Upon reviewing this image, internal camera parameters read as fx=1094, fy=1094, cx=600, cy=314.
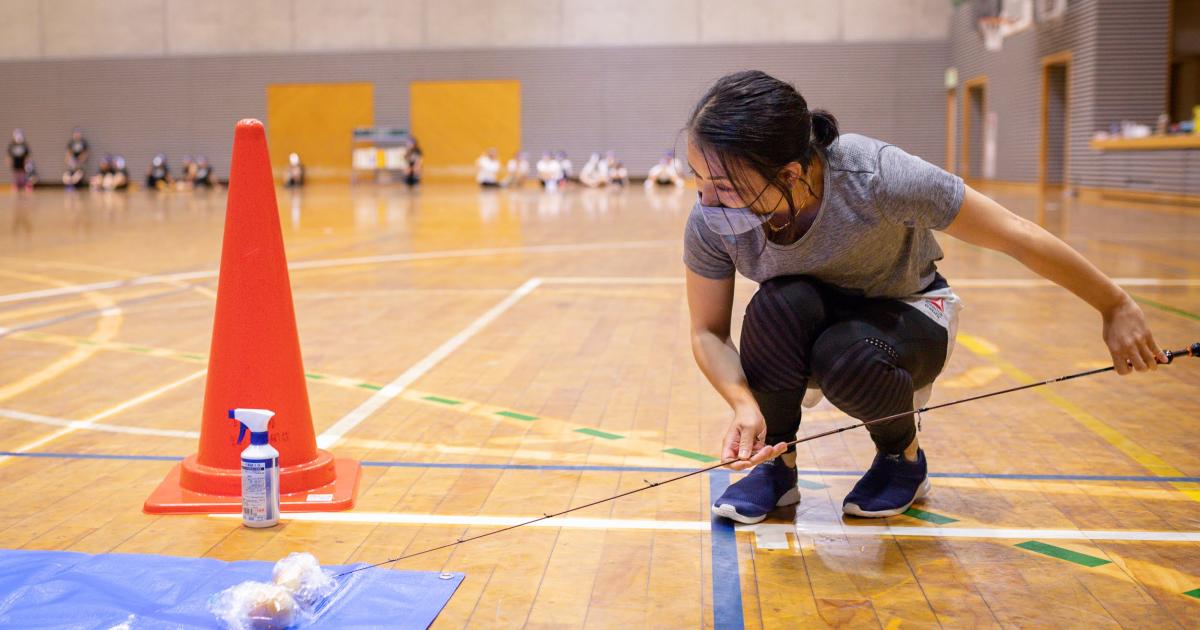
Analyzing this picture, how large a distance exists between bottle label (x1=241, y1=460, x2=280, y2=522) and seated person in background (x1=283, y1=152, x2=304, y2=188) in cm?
2376

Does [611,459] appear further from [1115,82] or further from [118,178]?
[118,178]

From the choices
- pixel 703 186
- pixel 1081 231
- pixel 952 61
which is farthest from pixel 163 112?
pixel 703 186

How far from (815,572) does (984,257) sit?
6591 mm

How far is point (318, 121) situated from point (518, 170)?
16.4 ft

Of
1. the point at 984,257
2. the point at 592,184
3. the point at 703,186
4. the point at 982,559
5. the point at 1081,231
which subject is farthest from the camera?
the point at 592,184

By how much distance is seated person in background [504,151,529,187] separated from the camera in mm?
25047

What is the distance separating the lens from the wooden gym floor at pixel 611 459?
76.5 inches

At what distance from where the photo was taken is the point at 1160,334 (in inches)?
177

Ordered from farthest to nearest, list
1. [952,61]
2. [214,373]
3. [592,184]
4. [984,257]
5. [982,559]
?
[592,184] → [952,61] → [984,257] → [214,373] → [982,559]

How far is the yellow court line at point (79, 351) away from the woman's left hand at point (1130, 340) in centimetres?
322

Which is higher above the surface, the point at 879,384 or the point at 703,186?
the point at 703,186

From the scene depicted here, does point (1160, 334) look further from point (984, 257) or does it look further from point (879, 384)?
point (984, 257)

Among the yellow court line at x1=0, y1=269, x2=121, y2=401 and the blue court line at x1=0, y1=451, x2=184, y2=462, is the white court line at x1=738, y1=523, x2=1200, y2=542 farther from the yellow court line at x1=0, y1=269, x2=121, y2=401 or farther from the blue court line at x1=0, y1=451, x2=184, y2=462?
the yellow court line at x1=0, y1=269, x2=121, y2=401

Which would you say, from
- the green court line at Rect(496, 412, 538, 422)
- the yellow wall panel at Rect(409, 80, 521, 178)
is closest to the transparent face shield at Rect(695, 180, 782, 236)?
the green court line at Rect(496, 412, 538, 422)
